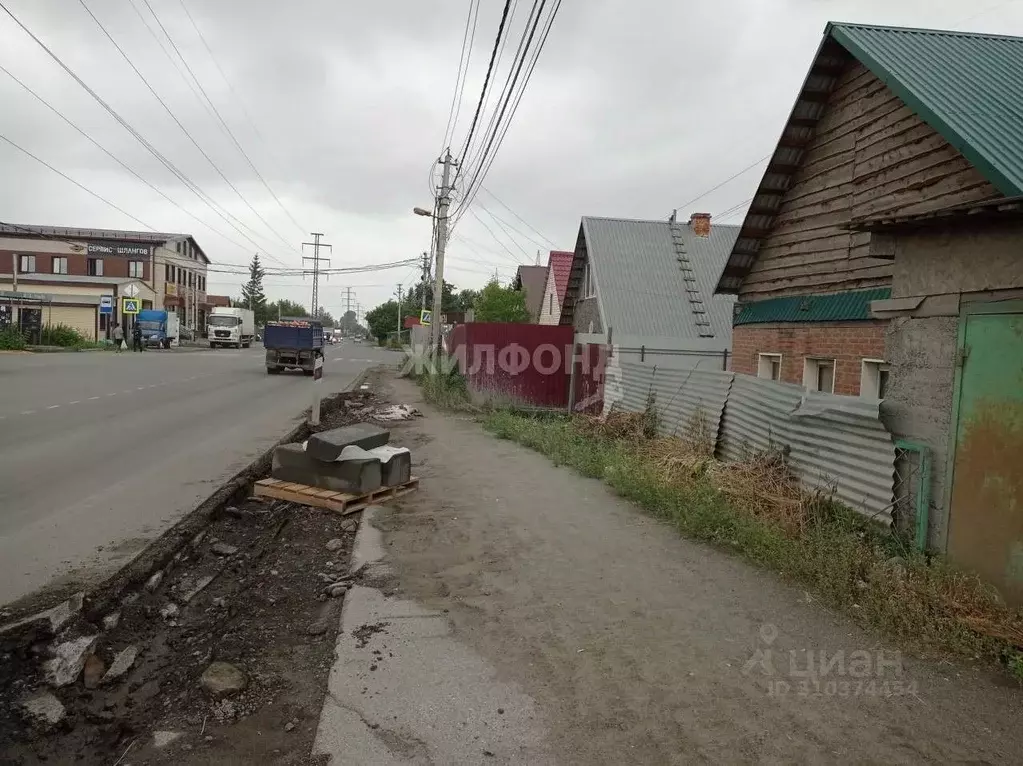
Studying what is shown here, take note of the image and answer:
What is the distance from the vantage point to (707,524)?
20.7 ft

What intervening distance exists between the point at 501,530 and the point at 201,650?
9.60ft

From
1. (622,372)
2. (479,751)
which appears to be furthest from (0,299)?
(479,751)

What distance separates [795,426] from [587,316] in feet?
39.3

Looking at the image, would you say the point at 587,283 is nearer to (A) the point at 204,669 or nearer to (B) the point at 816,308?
(B) the point at 816,308

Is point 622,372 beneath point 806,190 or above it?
beneath

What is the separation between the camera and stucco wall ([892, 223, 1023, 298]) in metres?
4.77

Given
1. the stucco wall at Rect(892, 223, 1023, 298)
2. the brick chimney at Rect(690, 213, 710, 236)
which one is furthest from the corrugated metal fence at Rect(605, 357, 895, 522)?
the brick chimney at Rect(690, 213, 710, 236)

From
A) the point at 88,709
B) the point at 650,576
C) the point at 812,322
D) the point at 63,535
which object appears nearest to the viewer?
the point at 88,709

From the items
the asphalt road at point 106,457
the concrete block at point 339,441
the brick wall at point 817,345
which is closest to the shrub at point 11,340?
the asphalt road at point 106,457

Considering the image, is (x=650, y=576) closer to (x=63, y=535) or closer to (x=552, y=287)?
(x=63, y=535)

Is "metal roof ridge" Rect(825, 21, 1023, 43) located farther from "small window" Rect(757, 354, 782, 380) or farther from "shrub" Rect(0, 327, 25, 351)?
"shrub" Rect(0, 327, 25, 351)

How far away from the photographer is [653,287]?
18.5 meters

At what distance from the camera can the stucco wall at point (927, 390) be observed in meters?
5.12

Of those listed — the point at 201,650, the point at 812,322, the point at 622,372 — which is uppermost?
the point at 812,322
